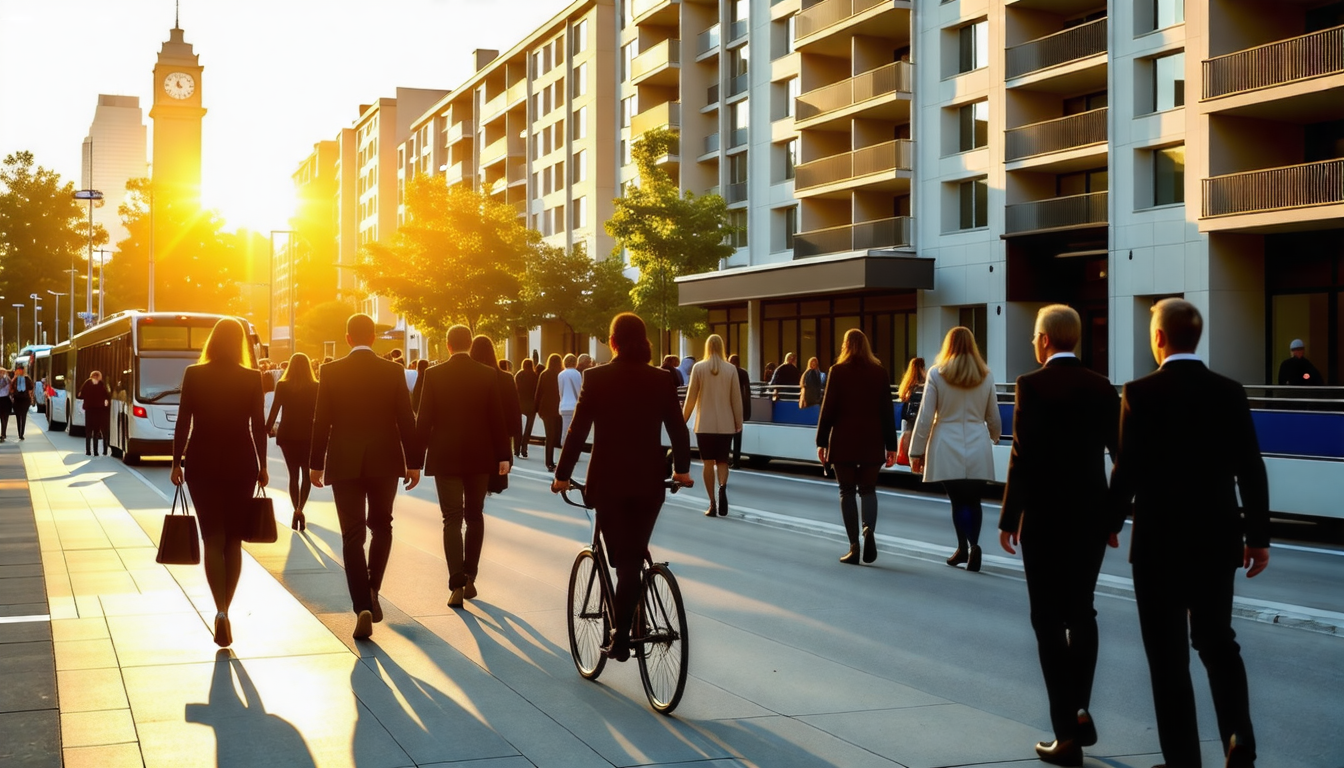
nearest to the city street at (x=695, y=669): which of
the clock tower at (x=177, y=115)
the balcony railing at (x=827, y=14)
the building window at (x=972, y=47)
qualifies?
the building window at (x=972, y=47)

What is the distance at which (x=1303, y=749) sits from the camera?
532 cm

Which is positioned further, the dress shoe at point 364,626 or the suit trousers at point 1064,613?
the dress shoe at point 364,626

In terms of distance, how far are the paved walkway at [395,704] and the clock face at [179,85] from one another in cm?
10600

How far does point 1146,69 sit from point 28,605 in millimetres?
29136

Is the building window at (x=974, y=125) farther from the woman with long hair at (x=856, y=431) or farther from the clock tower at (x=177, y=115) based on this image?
the clock tower at (x=177, y=115)

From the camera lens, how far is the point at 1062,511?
5273 mm

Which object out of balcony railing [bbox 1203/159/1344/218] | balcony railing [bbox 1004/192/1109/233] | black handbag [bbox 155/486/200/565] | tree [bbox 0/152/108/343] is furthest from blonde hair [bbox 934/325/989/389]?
tree [bbox 0/152/108/343]

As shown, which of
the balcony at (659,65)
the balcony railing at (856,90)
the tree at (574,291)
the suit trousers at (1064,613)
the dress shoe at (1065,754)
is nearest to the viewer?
the dress shoe at (1065,754)

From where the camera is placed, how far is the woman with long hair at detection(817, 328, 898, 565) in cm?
1078

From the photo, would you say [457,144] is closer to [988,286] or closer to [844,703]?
[988,286]

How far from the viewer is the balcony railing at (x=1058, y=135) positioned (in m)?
33.5

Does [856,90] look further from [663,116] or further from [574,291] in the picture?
[574,291]

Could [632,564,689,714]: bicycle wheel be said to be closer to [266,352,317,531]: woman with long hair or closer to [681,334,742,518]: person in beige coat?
[266,352,317,531]: woman with long hair

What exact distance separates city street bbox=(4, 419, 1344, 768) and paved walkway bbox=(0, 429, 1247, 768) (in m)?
0.02
